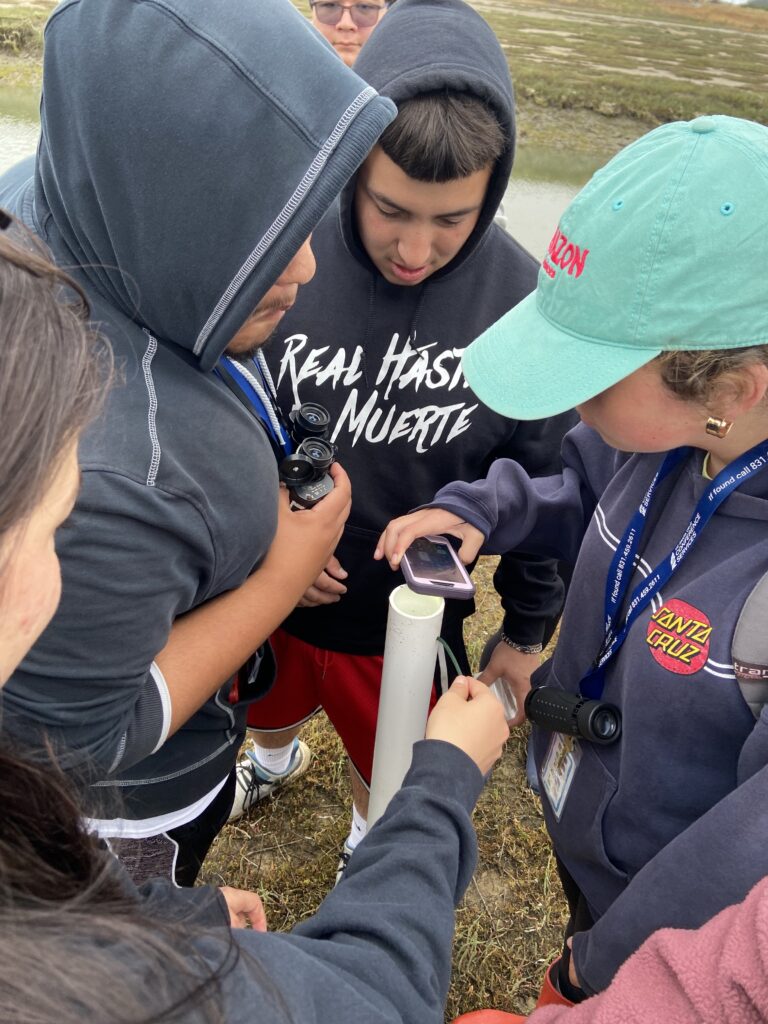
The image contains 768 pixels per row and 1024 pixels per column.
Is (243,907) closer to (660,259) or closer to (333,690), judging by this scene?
(333,690)

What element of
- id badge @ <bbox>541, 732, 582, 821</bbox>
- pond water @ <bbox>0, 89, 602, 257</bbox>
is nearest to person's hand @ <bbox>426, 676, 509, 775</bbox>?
id badge @ <bbox>541, 732, 582, 821</bbox>

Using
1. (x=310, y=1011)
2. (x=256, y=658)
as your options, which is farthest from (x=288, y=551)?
(x=310, y=1011)

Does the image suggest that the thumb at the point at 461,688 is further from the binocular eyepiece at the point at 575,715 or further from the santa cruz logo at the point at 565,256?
the santa cruz logo at the point at 565,256

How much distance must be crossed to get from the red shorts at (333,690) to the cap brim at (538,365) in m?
0.82

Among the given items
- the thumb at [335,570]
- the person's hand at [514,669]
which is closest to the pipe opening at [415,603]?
the thumb at [335,570]

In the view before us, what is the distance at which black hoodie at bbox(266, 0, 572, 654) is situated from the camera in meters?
1.56

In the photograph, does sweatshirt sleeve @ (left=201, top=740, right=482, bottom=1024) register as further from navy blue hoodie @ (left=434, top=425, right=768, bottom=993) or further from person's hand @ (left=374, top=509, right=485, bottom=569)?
person's hand @ (left=374, top=509, right=485, bottom=569)

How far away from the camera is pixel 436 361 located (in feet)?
5.17

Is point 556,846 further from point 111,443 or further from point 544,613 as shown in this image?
point 111,443

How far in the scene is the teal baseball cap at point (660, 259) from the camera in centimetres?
92

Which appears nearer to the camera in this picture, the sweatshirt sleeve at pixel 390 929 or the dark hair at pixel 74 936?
the dark hair at pixel 74 936

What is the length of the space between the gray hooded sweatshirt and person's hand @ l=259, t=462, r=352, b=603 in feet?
0.62

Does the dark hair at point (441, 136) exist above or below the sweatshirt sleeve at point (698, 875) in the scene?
above

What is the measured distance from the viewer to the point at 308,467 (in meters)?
1.29
